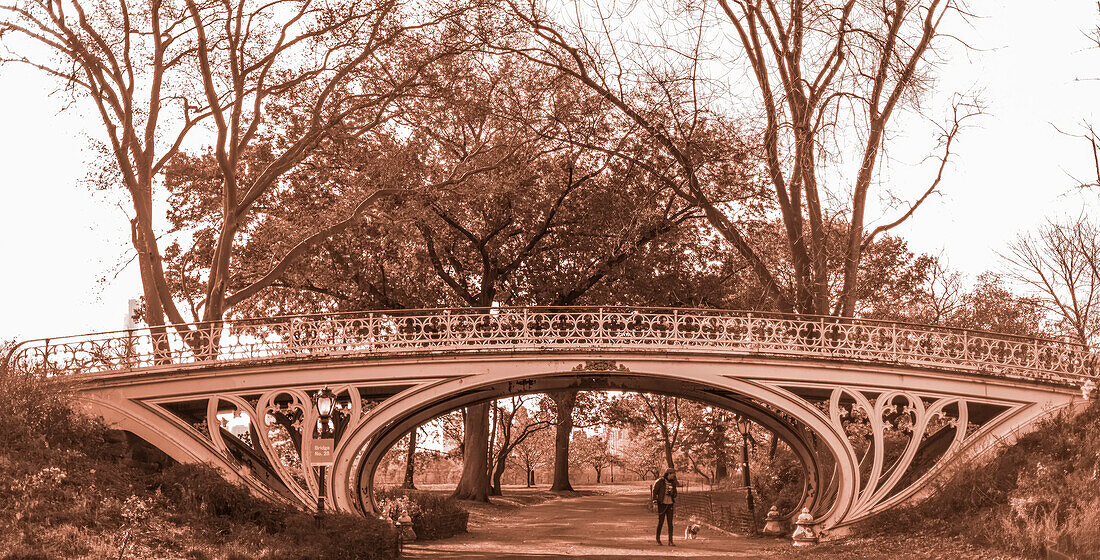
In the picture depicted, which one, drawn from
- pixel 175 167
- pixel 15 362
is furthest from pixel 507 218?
pixel 15 362

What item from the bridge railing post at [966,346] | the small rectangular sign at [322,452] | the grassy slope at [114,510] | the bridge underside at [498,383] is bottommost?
the grassy slope at [114,510]

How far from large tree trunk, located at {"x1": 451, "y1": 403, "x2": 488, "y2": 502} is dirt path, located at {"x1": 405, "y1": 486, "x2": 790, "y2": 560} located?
1.99m

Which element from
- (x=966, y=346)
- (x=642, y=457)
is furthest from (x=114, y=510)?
(x=642, y=457)

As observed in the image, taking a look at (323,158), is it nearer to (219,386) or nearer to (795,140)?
(219,386)

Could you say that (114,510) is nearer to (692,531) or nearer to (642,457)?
(692,531)

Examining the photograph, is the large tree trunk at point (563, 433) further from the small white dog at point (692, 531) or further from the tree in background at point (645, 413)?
the small white dog at point (692, 531)

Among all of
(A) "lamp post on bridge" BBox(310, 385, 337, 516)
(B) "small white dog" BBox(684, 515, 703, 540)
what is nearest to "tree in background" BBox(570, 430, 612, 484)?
(B) "small white dog" BBox(684, 515, 703, 540)

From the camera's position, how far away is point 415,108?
77.3 ft

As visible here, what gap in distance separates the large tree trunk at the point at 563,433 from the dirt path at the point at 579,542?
3.80m

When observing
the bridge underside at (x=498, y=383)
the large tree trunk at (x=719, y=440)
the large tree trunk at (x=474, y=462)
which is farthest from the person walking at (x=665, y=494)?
the large tree trunk at (x=719, y=440)

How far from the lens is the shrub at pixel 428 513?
67.8 feet

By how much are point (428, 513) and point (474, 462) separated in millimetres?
10328

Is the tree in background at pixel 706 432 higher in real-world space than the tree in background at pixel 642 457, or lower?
higher

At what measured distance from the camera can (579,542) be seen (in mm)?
20734
